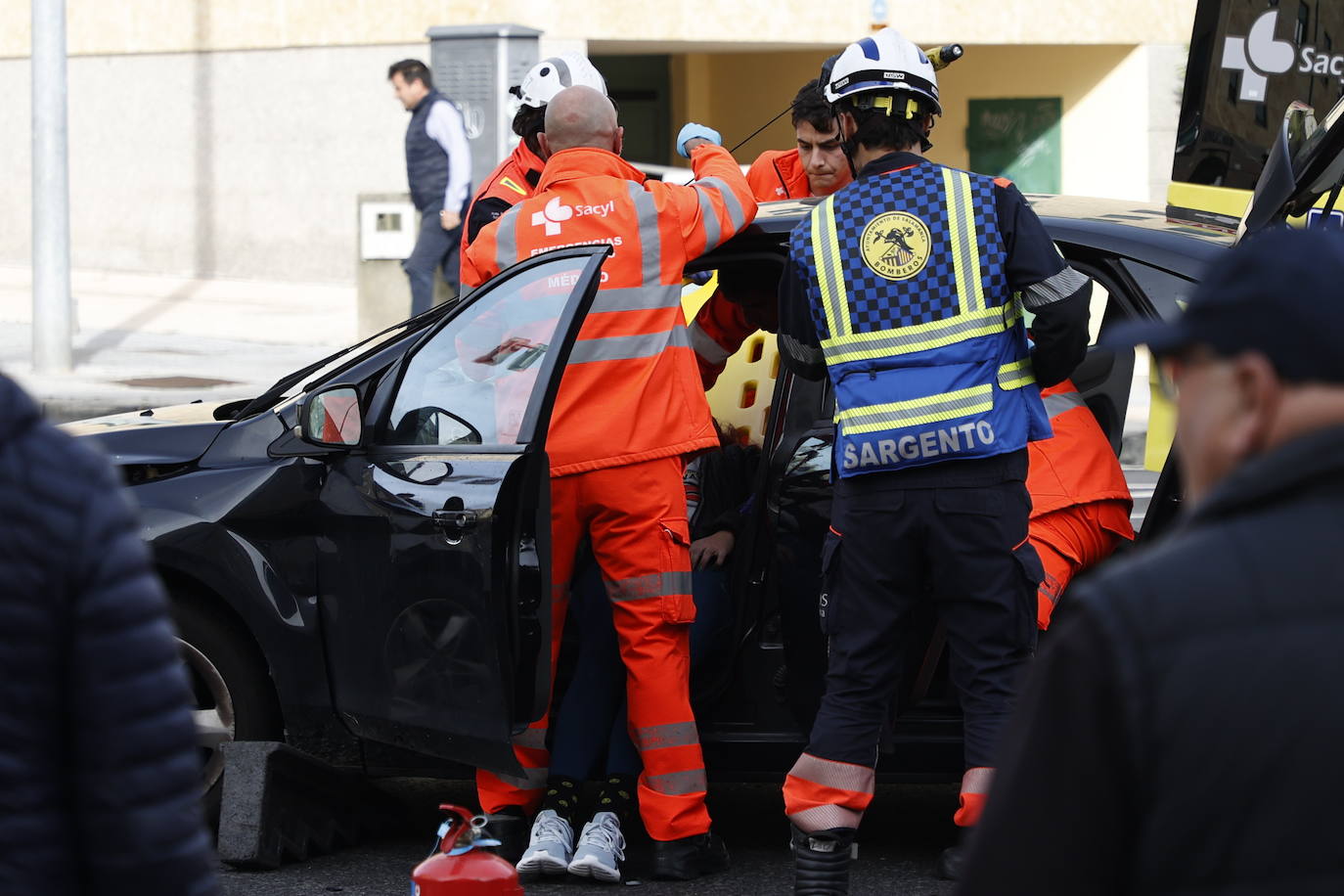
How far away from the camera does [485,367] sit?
392 cm

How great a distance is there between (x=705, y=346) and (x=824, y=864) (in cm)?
149

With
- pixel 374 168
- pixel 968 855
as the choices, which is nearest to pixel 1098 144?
pixel 374 168

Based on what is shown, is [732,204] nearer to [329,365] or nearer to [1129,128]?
[329,365]

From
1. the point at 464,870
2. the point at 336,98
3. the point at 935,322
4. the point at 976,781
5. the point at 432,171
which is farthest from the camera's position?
the point at 336,98

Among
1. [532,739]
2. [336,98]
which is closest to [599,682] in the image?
[532,739]

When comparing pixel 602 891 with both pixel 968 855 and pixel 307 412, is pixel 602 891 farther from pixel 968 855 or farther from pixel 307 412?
Answer: pixel 968 855

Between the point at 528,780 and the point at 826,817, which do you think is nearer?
the point at 826,817

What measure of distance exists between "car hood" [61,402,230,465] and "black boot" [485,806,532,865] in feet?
3.53

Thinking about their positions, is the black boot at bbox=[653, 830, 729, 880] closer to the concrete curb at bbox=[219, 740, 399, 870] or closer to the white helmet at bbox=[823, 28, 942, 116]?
the concrete curb at bbox=[219, 740, 399, 870]

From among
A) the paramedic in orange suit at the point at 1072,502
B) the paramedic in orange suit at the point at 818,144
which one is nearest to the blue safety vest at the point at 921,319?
the paramedic in orange suit at the point at 1072,502

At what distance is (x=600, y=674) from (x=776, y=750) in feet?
1.59

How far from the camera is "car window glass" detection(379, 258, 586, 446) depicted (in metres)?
3.84

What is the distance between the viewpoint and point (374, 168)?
55.9ft

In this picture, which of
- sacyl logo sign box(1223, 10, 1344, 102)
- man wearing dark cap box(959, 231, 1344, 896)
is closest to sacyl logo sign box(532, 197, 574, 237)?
sacyl logo sign box(1223, 10, 1344, 102)
